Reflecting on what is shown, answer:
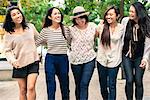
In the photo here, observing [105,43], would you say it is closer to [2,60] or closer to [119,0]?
[119,0]

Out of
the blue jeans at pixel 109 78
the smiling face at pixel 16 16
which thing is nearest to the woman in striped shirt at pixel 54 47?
the smiling face at pixel 16 16

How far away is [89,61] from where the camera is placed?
24.4 ft

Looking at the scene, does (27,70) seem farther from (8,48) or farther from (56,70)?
(56,70)

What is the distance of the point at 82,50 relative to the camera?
741 cm

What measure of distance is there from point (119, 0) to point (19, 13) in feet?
18.4

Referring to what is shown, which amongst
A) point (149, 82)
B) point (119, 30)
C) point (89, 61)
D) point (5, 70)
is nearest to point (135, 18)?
point (119, 30)

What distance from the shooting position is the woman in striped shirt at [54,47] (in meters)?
7.34

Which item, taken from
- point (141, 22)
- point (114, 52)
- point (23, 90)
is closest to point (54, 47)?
point (23, 90)

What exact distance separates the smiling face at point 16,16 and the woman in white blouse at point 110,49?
4.51 feet

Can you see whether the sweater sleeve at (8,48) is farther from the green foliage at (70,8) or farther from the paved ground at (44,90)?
the green foliage at (70,8)

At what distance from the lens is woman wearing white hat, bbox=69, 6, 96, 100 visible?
7406 millimetres

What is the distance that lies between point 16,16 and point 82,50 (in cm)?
123

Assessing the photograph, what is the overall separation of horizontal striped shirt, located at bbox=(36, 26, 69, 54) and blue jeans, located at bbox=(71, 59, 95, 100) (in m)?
0.39

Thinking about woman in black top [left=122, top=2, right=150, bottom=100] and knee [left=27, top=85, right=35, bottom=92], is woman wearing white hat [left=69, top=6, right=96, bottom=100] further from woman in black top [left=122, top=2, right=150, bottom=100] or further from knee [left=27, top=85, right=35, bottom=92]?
knee [left=27, top=85, right=35, bottom=92]
